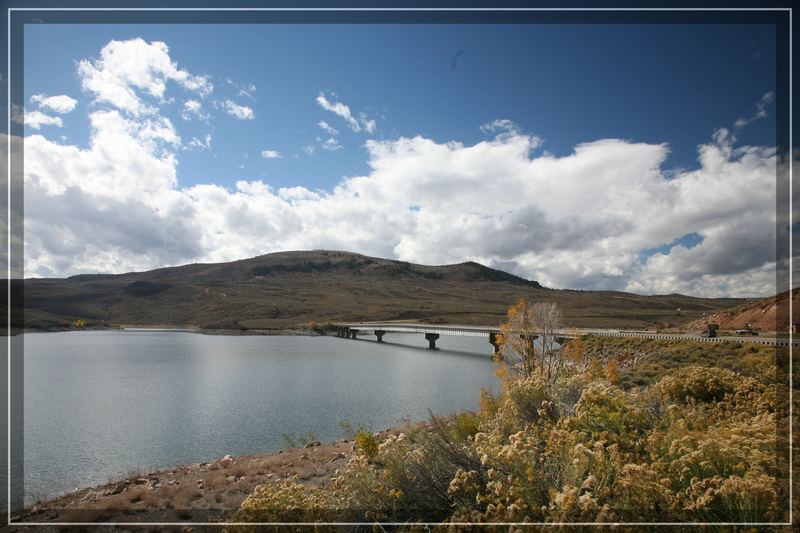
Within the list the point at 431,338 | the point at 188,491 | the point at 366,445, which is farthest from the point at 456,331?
the point at 188,491

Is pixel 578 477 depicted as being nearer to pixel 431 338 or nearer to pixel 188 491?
pixel 188 491

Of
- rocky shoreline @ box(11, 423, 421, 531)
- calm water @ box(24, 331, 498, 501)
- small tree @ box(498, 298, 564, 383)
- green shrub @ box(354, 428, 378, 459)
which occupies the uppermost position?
small tree @ box(498, 298, 564, 383)

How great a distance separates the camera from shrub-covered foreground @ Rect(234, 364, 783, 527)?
232 inches

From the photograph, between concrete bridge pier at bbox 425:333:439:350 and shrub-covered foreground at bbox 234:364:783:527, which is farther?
concrete bridge pier at bbox 425:333:439:350

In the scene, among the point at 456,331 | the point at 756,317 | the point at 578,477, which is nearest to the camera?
the point at 578,477

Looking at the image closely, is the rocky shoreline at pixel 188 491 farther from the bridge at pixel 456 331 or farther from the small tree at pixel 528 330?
the bridge at pixel 456 331

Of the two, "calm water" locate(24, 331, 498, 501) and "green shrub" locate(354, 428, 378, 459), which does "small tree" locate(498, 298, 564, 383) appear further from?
"green shrub" locate(354, 428, 378, 459)

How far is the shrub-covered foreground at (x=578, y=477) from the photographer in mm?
5895

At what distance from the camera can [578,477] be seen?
6445 mm

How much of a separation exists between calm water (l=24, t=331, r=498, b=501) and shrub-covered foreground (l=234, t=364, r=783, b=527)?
1218cm

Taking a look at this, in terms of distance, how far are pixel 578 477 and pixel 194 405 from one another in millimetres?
27274

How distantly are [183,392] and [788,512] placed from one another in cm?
3449

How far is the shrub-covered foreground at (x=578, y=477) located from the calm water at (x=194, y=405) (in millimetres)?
12184

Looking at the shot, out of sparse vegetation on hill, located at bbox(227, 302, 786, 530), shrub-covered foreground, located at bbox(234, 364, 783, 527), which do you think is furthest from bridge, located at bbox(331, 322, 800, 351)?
shrub-covered foreground, located at bbox(234, 364, 783, 527)
